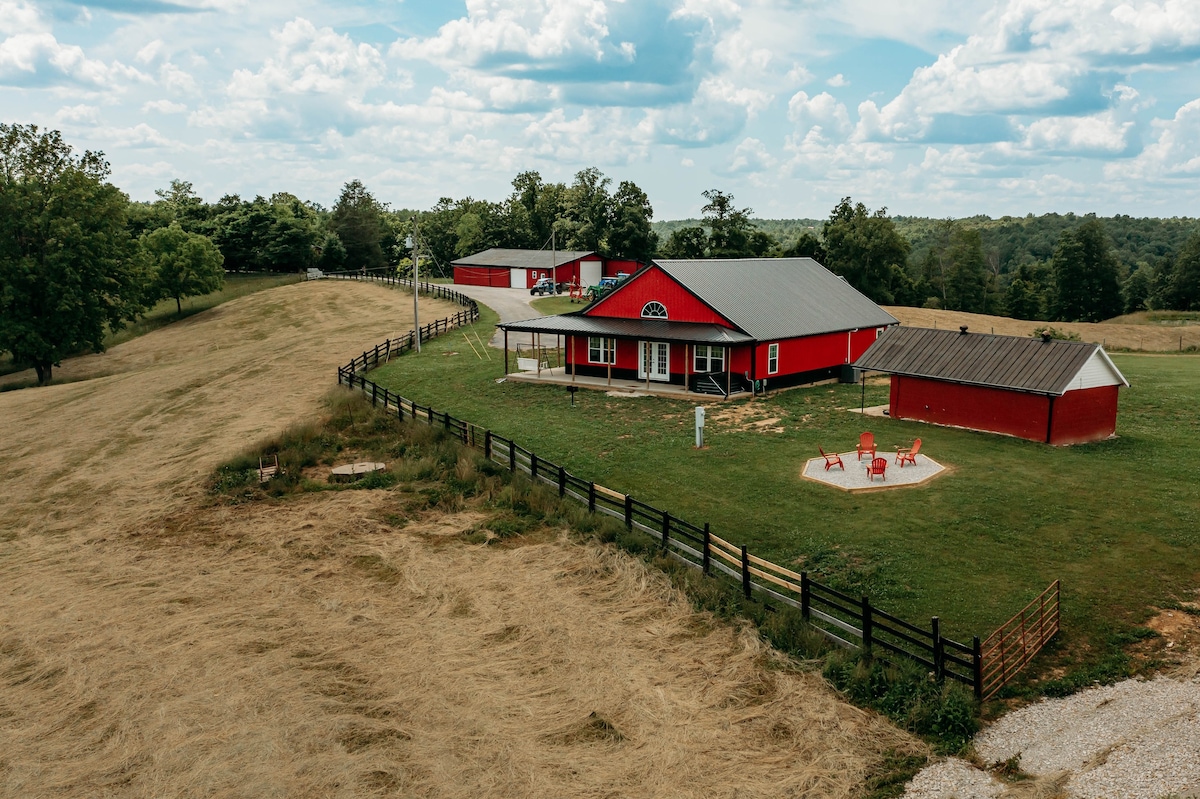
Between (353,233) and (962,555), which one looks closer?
(962,555)

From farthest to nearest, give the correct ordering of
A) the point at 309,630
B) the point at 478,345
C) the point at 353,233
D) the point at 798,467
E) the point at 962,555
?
the point at 353,233
the point at 478,345
the point at 798,467
the point at 962,555
the point at 309,630

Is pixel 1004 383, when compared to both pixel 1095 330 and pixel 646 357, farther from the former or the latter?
pixel 1095 330

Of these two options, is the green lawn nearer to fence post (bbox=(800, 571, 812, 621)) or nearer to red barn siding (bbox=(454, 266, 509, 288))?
fence post (bbox=(800, 571, 812, 621))

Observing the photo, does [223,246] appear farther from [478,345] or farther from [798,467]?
[798,467]

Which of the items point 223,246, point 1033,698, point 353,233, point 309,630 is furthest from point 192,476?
point 353,233

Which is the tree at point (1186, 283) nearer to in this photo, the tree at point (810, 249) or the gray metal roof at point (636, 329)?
the tree at point (810, 249)

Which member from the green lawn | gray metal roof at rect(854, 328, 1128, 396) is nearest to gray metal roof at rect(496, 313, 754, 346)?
the green lawn

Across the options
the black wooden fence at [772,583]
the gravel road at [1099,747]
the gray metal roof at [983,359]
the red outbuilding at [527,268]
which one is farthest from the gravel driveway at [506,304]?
the gravel road at [1099,747]
